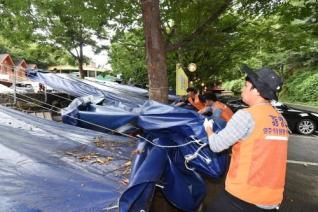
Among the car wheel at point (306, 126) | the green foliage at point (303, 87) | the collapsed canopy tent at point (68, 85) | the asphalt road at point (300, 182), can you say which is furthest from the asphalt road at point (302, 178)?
the green foliage at point (303, 87)

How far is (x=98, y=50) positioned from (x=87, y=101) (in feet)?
42.6

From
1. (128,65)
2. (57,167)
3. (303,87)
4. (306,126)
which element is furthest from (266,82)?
(303,87)

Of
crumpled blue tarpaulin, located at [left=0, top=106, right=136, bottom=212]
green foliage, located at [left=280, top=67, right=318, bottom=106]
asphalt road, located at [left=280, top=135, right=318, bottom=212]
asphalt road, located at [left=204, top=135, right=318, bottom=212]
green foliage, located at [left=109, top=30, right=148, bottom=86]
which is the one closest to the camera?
crumpled blue tarpaulin, located at [left=0, top=106, right=136, bottom=212]

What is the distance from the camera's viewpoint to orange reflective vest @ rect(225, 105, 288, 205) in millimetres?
2266

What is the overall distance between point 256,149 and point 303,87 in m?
29.5

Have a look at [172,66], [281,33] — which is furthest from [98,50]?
[281,33]

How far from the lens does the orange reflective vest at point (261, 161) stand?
2266mm

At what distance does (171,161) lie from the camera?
3.61m

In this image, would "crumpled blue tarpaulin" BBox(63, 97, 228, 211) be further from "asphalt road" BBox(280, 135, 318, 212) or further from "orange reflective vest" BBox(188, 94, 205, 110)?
"orange reflective vest" BBox(188, 94, 205, 110)

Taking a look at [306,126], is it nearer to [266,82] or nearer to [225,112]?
[225,112]

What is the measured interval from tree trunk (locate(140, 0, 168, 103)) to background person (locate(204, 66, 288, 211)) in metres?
4.25

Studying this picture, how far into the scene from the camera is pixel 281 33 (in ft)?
34.1

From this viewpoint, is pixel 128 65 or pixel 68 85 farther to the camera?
pixel 128 65

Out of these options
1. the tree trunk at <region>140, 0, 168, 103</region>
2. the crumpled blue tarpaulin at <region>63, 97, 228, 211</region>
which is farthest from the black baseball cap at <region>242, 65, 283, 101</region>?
the tree trunk at <region>140, 0, 168, 103</region>
